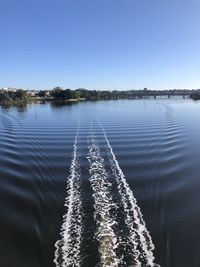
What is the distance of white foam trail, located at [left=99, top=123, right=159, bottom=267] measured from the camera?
392 inches

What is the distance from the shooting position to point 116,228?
1160 centimetres

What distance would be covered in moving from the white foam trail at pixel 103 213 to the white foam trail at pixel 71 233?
0.70 meters

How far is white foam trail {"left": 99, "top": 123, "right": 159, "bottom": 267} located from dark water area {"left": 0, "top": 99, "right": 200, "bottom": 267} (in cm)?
4

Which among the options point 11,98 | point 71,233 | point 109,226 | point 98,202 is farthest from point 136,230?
point 11,98

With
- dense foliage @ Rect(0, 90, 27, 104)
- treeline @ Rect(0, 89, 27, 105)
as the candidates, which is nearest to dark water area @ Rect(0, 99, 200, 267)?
treeline @ Rect(0, 89, 27, 105)

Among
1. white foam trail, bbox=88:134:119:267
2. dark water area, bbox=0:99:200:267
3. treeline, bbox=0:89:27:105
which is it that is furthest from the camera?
treeline, bbox=0:89:27:105

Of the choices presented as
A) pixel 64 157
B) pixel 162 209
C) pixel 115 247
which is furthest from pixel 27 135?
pixel 115 247

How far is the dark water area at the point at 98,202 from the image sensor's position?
1043 cm

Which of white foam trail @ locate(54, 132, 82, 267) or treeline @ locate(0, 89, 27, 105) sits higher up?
treeline @ locate(0, 89, 27, 105)

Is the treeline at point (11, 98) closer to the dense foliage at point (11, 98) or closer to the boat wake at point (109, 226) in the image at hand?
the dense foliage at point (11, 98)

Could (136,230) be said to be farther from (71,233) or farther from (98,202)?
(98,202)

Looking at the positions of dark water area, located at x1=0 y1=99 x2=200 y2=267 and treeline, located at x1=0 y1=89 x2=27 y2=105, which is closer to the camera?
dark water area, located at x1=0 y1=99 x2=200 y2=267

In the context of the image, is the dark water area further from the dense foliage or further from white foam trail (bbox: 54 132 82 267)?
the dense foliage

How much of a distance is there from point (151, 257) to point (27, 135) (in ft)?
80.7
